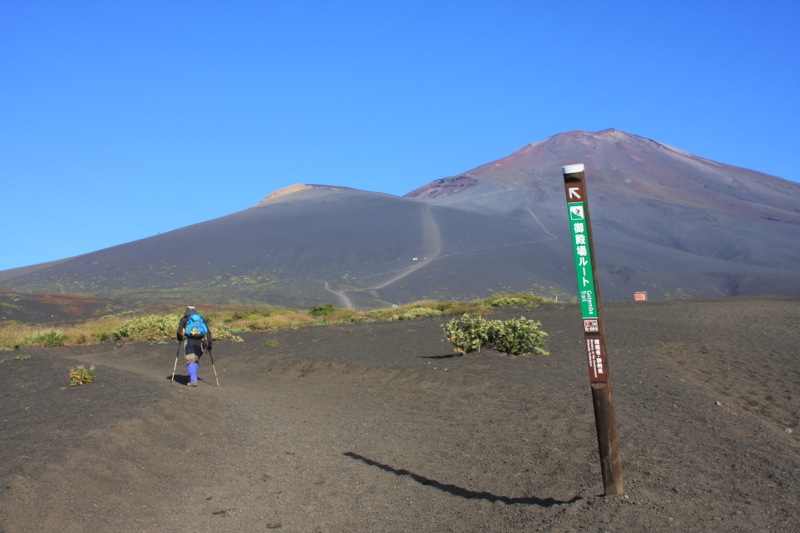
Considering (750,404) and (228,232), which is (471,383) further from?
(228,232)

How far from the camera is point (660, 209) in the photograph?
133625 mm

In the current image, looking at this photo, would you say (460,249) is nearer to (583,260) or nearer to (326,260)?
(326,260)

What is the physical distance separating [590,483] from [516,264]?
3233 inches

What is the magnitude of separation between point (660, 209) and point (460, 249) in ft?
164

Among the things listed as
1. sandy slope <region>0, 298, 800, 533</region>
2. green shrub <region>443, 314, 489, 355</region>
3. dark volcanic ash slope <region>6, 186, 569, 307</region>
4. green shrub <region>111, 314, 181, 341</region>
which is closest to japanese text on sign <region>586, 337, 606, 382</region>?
sandy slope <region>0, 298, 800, 533</region>

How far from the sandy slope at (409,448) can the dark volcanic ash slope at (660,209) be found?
222ft

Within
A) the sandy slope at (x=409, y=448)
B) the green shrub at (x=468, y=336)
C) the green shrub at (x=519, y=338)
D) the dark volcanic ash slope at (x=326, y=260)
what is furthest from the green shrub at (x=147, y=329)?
the dark volcanic ash slope at (x=326, y=260)

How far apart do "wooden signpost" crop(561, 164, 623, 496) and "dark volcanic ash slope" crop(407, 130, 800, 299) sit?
74398 millimetres

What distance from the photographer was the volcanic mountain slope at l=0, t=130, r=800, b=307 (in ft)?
257

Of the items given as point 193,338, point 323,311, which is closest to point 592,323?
point 193,338

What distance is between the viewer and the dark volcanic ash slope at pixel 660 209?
88062 millimetres

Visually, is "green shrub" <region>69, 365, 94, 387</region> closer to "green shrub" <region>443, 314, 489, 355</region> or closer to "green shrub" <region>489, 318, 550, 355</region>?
"green shrub" <region>443, 314, 489, 355</region>

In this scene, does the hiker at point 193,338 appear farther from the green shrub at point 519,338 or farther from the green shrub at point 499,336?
the green shrub at point 519,338

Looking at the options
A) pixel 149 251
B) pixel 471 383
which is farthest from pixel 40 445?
pixel 149 251
